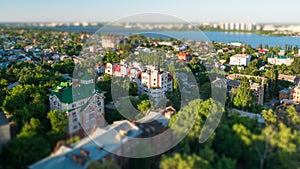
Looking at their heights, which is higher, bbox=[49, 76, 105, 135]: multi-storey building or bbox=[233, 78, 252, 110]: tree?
bbox=[49, 76, 105, 135]: multi-storey building

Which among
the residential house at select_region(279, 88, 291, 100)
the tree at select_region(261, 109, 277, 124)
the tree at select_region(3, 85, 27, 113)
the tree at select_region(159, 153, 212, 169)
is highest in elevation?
the tree at select_region(3, 85, 27, 113)

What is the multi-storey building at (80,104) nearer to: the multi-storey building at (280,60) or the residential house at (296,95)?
the residential house at (296,95)

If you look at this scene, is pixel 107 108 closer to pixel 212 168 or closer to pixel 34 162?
pixel 34 162

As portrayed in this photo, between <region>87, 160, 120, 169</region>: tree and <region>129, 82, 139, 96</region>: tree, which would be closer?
<region>87, 160, 120, 169</region>: tree

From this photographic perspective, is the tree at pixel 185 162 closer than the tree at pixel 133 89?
Yes

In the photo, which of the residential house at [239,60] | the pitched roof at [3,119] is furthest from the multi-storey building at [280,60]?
the pitched roof at [3,119]

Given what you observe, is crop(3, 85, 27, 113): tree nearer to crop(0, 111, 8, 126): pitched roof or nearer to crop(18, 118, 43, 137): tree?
crop(0, 111, 8, 126): pitched roof

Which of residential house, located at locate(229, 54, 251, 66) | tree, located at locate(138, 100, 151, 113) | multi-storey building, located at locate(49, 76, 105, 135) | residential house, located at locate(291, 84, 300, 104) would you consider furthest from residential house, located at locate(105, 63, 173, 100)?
residential house, located at locate(229, 54, 251, 66)

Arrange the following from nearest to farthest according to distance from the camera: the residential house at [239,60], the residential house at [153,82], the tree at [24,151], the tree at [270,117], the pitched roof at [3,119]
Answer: the tree at [24,151]
the pitched roof at [3,119]
the tree at [270,117]
the residential house at [153,82]
the residential house at [239,60]

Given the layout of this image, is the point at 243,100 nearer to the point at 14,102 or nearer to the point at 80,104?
the point at 80,104
